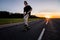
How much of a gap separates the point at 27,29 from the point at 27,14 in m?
1.62

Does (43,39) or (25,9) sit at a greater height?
(25,9)

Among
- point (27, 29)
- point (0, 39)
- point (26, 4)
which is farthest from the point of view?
point (27, 29)

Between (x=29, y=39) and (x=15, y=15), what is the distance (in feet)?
391

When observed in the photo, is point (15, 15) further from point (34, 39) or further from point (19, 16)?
point (34, 39)

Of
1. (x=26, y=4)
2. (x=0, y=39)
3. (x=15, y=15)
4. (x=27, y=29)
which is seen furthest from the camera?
(x=15, y=15)

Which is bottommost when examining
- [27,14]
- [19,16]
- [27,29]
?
[19,16]

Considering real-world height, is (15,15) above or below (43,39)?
below

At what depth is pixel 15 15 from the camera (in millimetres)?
128250

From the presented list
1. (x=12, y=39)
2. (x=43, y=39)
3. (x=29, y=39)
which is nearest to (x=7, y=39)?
(x=12, y=39)

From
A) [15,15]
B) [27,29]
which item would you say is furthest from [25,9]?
[15,15]

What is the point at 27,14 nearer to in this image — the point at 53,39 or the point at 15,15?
the point at 53,39

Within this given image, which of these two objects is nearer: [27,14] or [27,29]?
[27,14]

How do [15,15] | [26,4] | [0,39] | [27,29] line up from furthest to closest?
[15,15] → [27,29] → [26,4] → [0,39]

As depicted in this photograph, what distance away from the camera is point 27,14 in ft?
47.3
